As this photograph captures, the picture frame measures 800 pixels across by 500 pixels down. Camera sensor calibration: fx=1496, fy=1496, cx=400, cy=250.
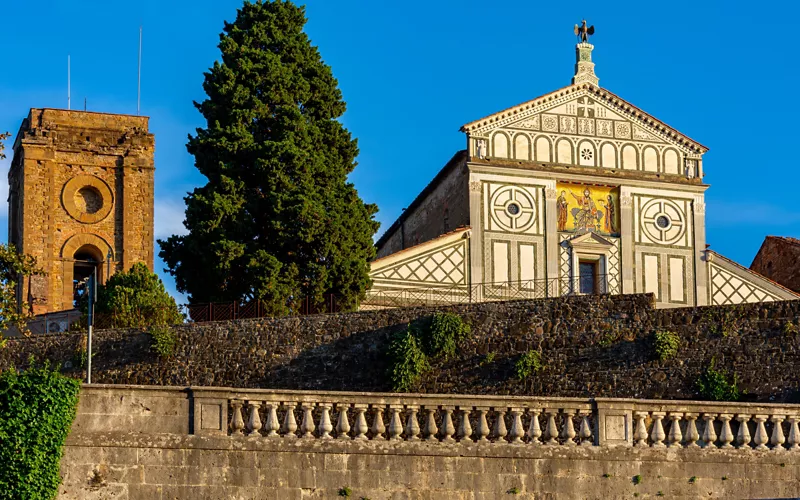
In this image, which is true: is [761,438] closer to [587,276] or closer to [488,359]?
[488,359]

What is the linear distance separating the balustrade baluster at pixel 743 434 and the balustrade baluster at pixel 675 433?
2.61 feet

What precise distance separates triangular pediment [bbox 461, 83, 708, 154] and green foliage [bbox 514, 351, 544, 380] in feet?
56.1

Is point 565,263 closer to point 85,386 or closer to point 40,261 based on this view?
point 40,261

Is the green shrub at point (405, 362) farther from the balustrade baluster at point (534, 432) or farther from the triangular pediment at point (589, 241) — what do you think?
the triangular pediment at point (589, 241)

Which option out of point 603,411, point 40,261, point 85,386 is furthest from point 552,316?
point 40,261

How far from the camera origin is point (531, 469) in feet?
65.1

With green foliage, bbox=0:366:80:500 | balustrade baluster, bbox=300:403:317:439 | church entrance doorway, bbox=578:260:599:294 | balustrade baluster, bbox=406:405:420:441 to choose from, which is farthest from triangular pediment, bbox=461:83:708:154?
green foliage, bbox=0:366:80:500

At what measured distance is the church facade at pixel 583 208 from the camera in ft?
146

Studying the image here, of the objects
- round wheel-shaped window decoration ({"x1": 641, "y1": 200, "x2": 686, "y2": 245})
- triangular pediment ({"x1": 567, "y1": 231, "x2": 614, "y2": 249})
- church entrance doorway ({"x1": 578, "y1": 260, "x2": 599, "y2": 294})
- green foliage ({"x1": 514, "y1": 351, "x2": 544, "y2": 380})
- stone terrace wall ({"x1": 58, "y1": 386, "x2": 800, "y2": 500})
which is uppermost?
round wheel-shaped window decoration ({"x1": 641, "y1": 200, "x2": 686, "y2": 245})

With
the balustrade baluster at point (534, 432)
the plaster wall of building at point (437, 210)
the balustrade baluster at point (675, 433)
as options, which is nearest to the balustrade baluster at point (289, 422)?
the balustrade baluster at point (534, 432)

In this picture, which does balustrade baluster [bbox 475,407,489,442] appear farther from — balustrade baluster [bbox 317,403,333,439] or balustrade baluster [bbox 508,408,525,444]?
balustrade baluster [bbox 317,403,333,439]

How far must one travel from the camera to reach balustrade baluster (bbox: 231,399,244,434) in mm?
19734

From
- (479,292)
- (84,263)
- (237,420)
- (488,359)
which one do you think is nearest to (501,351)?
(488,359)

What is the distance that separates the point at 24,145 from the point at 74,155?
2.01m
